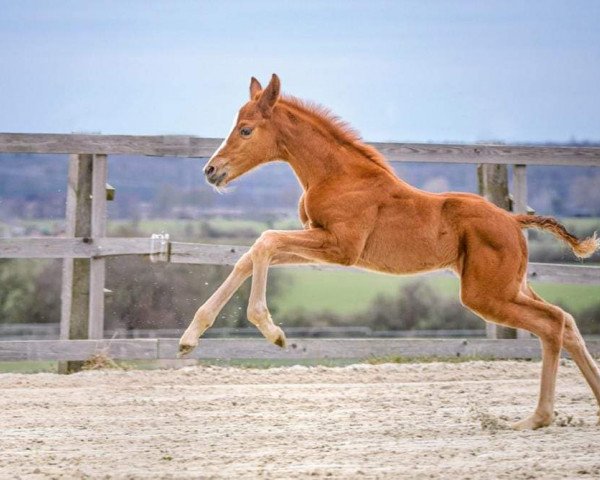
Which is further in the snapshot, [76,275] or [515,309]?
[76,275]

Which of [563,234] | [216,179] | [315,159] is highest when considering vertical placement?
[315,159]

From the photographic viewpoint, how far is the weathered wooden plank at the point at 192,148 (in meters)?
9.11

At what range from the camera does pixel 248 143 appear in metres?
6.25

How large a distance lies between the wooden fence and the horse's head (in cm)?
289

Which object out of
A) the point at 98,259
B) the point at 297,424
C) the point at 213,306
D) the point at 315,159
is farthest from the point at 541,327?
the point at 98,259

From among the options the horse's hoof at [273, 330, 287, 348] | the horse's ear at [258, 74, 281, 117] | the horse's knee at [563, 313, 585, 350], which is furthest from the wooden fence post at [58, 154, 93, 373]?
the horse's knee at [563, 313, 585, 350]

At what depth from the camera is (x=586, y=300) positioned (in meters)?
13.6

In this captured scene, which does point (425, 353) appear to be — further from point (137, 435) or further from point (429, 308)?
point (429, 308)

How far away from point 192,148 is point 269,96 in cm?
309

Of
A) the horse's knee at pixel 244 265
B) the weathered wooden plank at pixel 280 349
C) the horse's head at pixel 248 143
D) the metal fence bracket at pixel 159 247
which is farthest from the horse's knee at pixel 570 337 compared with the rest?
the metal fence bracket at pixel 159 247

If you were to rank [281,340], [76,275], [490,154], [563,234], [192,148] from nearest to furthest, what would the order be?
1. [281,340]
2. [563,234]
3. [76,275]
4. [192,148]
5. [490,154]

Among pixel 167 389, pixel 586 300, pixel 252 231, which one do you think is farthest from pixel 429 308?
pixel 167 389

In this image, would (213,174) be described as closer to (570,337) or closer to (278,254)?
(278,254)

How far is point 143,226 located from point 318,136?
38.7ft
